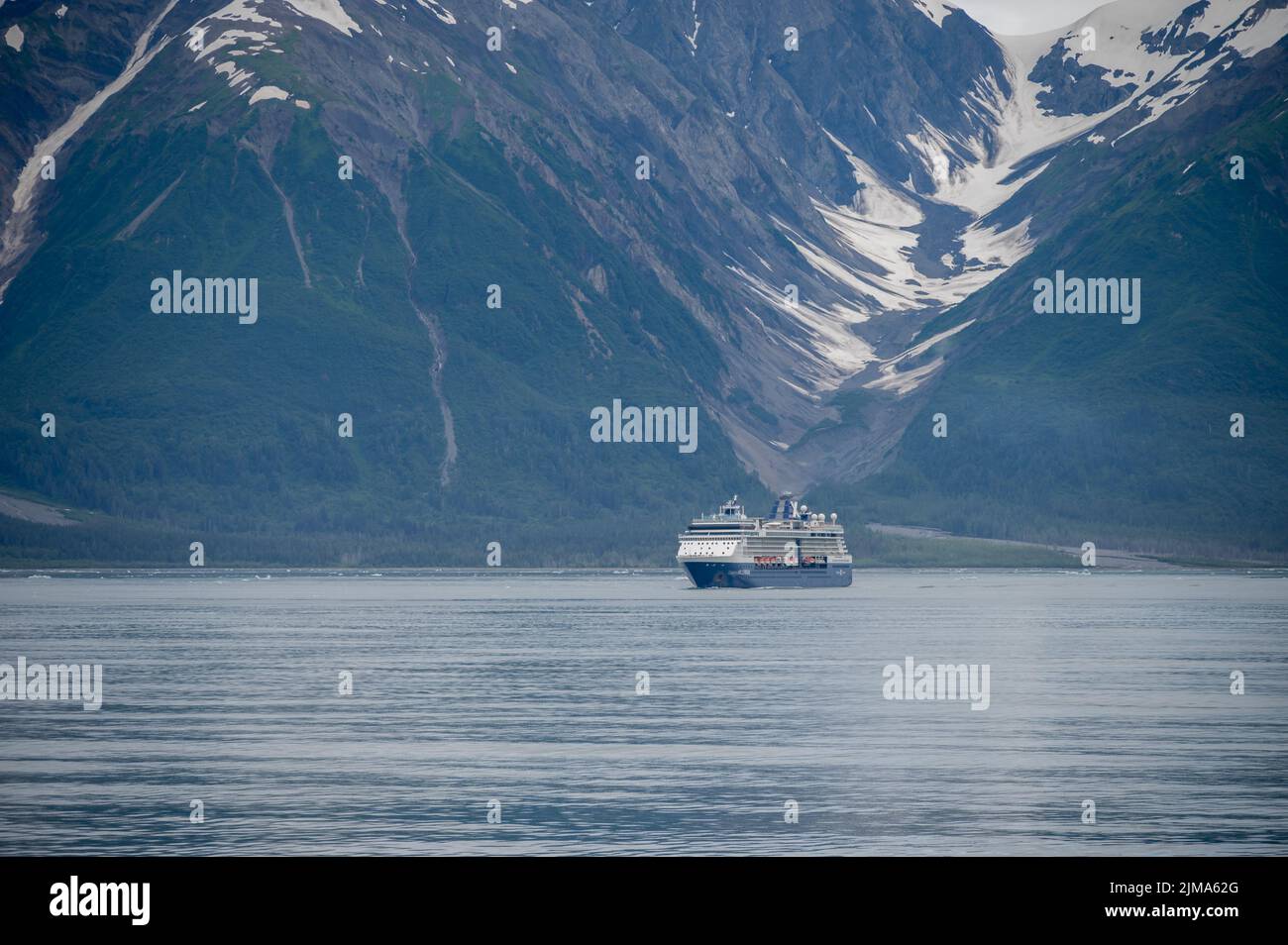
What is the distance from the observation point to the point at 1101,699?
115938 mm

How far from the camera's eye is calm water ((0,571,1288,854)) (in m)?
69.8

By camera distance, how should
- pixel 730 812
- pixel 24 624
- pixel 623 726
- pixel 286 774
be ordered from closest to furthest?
pixel 730 812 < pixel 286 774 < pixel 623 726 < pixel 24 624

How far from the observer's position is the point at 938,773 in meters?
84.7

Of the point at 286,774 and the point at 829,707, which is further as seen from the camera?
the point at 829,707

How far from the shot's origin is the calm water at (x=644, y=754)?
69750 mm

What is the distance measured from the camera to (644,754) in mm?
91312
